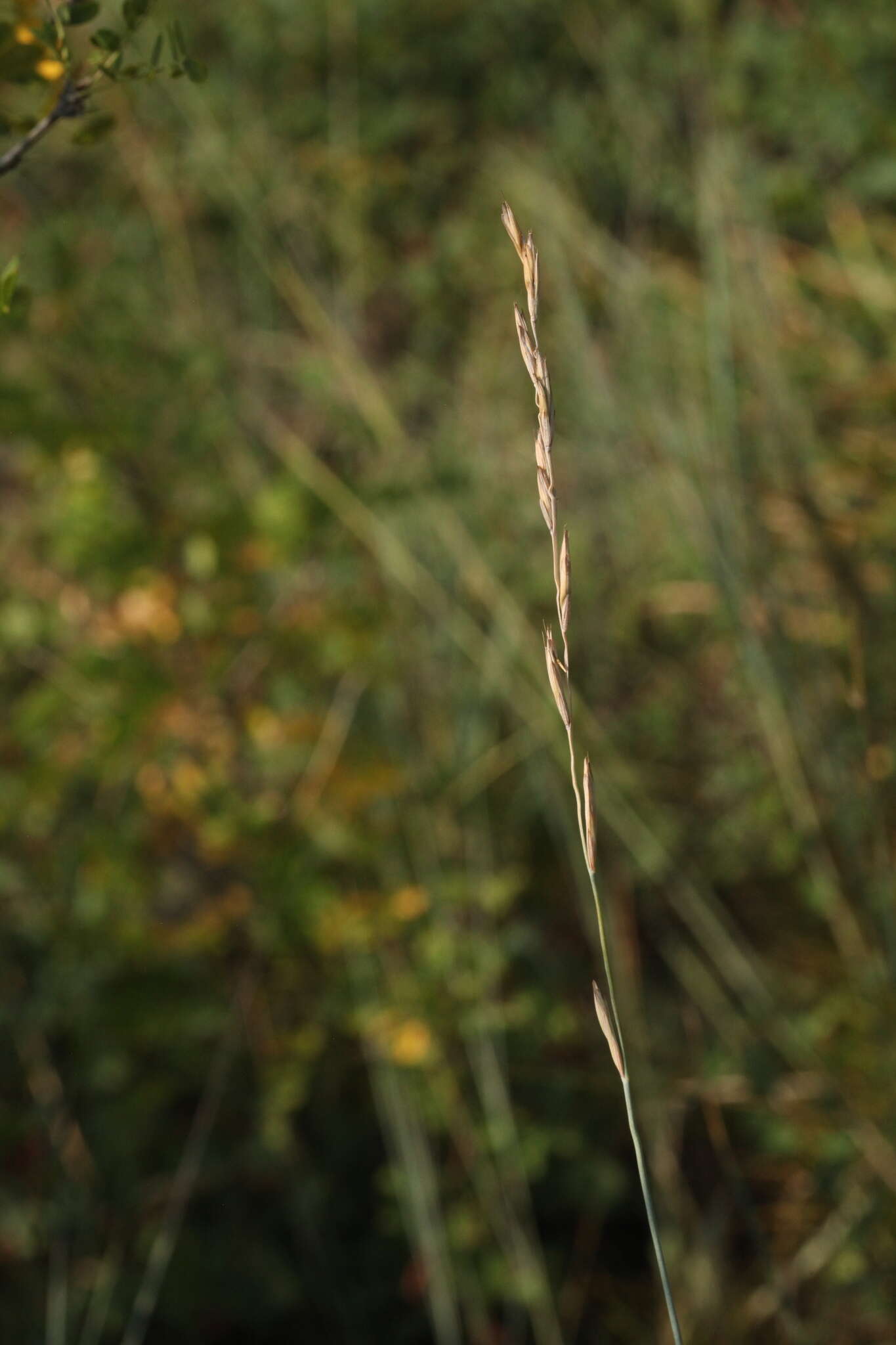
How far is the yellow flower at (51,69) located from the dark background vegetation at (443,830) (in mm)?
574

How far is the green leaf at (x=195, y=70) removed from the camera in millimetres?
535

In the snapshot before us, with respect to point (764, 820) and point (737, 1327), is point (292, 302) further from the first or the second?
point (737, 1327)

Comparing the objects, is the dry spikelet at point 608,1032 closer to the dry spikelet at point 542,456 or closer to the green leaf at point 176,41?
the dry spikelet at point 542,456

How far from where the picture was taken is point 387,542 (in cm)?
130

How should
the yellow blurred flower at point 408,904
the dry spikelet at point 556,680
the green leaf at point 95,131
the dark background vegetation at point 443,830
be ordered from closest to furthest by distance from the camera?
the dry spikelet at point 556,680, the green leaf at point 95,131, the dark background vegetation at point 443,830, the yellow blurred flower at point 408,904

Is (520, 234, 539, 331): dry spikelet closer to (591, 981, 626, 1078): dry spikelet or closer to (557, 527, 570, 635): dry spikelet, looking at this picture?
(557, 527, 570, 635): dry spikelet

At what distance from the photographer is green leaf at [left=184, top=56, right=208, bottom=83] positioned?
1.76 feet

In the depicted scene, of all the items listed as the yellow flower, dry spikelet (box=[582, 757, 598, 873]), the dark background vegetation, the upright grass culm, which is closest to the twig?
the yellow flower

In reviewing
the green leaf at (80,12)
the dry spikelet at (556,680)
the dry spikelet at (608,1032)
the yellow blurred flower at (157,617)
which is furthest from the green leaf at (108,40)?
the yellow blurred flower at (157,617)

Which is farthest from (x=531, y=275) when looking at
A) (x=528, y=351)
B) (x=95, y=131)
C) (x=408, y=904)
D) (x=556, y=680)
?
(x=408, y=904)

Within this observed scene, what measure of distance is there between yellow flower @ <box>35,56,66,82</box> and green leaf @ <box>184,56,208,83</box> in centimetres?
5

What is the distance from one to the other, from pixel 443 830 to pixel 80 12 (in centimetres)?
102

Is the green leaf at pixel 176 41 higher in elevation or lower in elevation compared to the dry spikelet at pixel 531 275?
higher

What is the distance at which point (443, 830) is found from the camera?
143cm
